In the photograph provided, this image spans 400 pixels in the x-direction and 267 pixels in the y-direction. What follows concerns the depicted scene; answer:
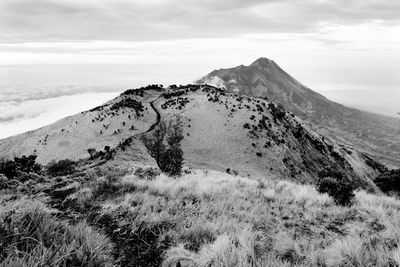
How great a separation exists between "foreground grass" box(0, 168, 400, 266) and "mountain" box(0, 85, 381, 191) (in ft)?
135

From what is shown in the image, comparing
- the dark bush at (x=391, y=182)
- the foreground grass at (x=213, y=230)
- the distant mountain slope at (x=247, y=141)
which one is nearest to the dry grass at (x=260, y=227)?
the foreground grass at (x=213, y=230)

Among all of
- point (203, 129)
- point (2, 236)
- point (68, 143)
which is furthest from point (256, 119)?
point (2, 236)

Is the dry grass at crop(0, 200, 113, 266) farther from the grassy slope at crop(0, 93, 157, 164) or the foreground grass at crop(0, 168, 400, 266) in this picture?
the grassy slope at crop(0, 93, 157, 164)

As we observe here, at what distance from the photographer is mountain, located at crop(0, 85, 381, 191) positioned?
69.5 m

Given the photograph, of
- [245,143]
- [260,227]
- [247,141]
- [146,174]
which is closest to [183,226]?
[260,227]

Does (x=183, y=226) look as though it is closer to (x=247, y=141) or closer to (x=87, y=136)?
(x=247, y=141)

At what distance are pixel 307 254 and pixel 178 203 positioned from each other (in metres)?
4.08

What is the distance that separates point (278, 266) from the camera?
4.65 m

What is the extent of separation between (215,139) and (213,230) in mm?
75860

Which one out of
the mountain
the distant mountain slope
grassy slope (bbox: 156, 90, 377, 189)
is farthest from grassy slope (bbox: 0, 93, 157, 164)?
the distant mountain slope

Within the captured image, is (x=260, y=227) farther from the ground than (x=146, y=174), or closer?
farther from the ground

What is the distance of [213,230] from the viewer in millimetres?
6555

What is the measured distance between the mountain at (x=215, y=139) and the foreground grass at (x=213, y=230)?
135 feet

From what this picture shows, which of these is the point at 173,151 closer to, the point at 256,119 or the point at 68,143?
the point at 68,143
